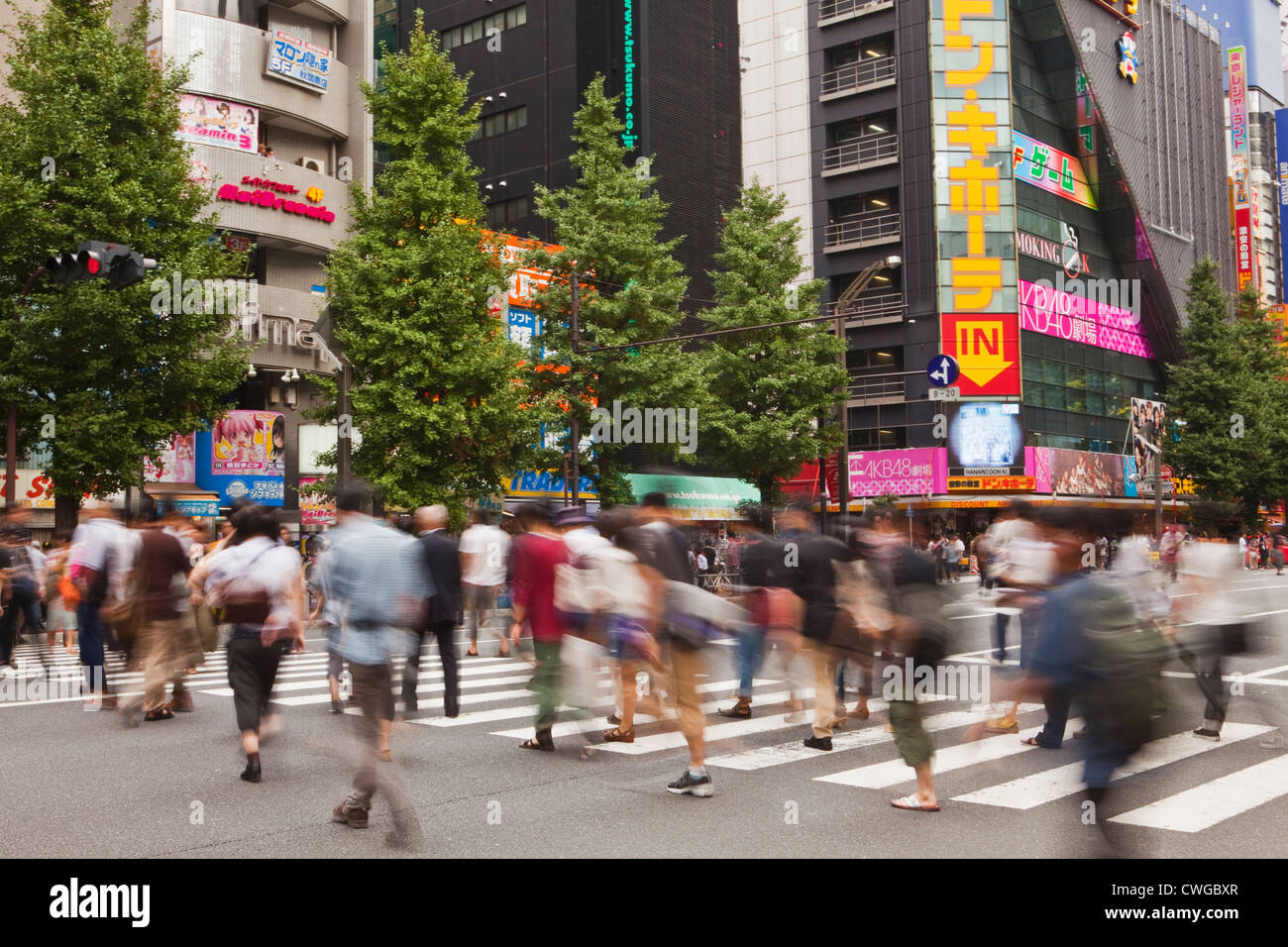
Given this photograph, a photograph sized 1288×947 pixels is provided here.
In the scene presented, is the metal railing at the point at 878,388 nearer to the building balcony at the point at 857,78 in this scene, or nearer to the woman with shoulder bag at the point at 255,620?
the building balcony at the point at 857,78

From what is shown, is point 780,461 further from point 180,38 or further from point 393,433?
point 180,38

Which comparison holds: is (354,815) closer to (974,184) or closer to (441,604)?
(441,604)

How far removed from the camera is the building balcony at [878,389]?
45312mm

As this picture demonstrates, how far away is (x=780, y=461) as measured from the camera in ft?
95.9

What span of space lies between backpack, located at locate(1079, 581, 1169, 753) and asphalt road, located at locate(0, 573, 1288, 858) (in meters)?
0.29

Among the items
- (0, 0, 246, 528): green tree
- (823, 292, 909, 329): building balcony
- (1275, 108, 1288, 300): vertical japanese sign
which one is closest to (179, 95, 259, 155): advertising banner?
(0, 0, 246, 528): green tree

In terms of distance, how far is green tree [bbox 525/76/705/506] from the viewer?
2519cm

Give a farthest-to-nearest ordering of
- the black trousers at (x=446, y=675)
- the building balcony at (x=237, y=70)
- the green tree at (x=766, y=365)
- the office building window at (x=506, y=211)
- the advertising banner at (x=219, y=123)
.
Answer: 1. the office building window at (x=506, y=211)
2. the building balcony at (x=237, y=70)
3. the advertising banner at (x=219, y=123)
4. the green tree at (x=766, y=365)
5. the black trousers at (x=446, y=675)

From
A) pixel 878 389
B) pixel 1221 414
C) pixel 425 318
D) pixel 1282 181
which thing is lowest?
pixel 1221 414

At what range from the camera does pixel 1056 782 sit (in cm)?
734

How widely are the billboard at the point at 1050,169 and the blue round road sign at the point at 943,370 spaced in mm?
9153

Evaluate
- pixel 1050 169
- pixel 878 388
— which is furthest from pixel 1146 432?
pixel 878 388

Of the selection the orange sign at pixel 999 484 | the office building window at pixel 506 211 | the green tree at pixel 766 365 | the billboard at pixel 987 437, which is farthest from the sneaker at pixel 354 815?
the office building window at pixel 506 211

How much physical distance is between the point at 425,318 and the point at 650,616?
15.9 metres
